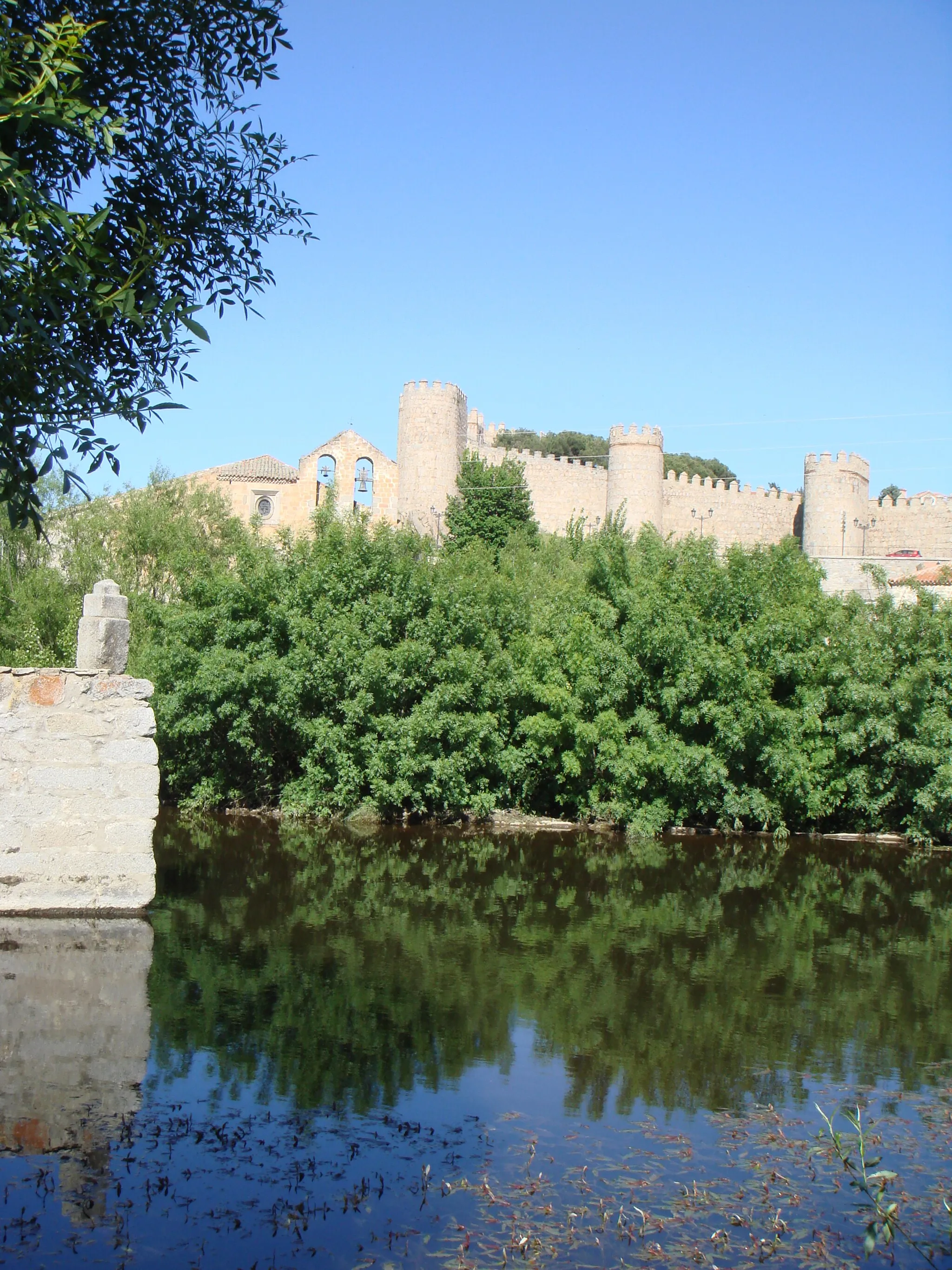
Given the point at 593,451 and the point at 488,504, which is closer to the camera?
the point at 488,504

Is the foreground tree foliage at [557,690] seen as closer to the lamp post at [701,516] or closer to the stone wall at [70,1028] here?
→ the stone wall at [70,1028]

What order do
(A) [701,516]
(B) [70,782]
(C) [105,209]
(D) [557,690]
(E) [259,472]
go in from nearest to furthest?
(C) [105,209] < (B) [70,782] < (D) [557,690] < (E) [259,472] < (A) [701,516]

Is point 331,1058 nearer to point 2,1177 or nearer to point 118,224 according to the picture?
point 2,1177

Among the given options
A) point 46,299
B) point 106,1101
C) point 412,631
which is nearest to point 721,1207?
point 106,1101

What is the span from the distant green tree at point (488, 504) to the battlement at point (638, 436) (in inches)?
242

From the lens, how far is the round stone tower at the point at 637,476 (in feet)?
158

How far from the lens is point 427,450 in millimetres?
44125

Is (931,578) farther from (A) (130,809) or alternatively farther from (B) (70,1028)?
(B) (70,1028)

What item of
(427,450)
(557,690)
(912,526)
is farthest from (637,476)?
(557,690)

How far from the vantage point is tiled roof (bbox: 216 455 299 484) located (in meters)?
42.2

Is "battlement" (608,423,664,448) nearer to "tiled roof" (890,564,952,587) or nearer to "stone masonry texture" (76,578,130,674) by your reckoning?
"tiled roof" (890,564,952,587)

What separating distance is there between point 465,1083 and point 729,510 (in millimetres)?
46239

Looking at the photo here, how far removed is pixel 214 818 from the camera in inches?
720

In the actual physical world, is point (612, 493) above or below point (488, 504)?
above
